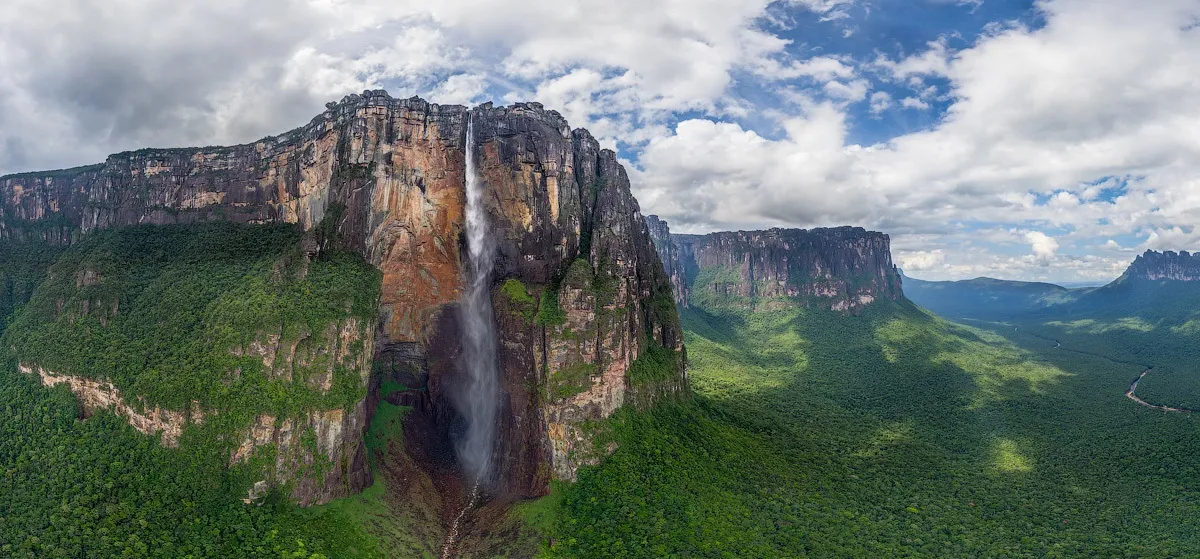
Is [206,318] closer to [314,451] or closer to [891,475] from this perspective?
[314,451]

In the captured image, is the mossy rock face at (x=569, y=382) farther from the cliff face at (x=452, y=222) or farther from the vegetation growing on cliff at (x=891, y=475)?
the vegetation growing on cliff at (x=891, y=475)

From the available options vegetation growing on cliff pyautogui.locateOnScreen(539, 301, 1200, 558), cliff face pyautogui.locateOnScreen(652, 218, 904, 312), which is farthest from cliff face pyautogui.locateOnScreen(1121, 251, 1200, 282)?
vegetation growing on cliff pyautogui.locateOnScreen(539, 301, 1200, 558)

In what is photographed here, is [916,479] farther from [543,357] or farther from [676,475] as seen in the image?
[543,357]

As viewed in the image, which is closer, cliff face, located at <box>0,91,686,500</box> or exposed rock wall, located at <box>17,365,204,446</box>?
exposed rock wall, located at <box>17,365,204,446</box>

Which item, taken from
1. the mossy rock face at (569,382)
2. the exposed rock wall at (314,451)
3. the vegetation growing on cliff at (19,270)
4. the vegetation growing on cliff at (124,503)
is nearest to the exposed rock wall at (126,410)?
the vegetation growing on cliff at (124,503)

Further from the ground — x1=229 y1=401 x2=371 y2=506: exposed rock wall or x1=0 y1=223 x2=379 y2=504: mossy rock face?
x1=0 y1=223 x2=379 y2=504: mossy rock face

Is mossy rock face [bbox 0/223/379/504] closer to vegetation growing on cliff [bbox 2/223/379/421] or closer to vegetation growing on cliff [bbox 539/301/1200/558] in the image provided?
vegetation growing on cliff [bbox 2/223/379/421]
